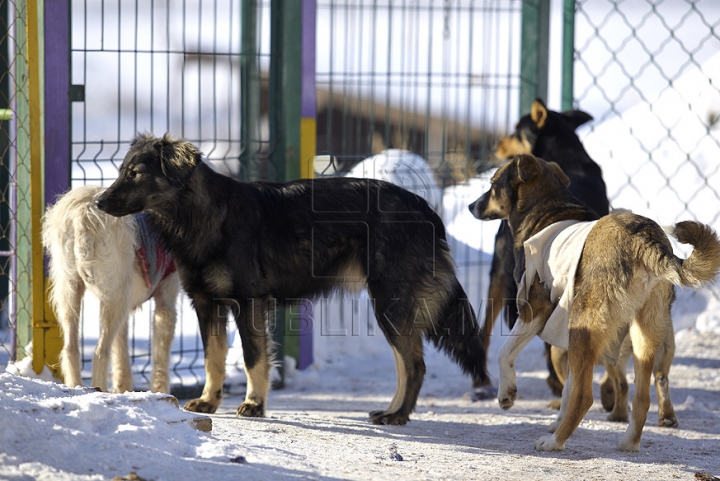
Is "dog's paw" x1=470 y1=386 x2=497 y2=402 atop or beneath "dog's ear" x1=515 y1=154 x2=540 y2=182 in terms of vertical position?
beneath

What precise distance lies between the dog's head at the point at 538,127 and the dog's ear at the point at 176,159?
104 inches

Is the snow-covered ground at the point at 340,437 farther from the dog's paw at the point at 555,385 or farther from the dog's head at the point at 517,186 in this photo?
the dog's head at the point at 517,186

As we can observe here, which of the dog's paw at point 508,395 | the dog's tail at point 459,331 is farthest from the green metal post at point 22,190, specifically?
the dog's paw at point 508,395

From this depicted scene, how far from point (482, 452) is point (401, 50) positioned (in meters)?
3.87

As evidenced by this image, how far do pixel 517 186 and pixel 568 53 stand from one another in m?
2.94

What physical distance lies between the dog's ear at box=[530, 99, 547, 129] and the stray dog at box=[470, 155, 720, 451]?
1.73 m

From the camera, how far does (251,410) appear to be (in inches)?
171

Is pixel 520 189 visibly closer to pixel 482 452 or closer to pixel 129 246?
pixel 482 452

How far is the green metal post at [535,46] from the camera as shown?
689 cm

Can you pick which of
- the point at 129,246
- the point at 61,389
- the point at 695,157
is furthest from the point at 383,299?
the point at 695,157

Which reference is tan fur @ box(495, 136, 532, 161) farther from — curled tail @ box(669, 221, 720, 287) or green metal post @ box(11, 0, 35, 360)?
green metal post @ box(11, 0, 35, 360)

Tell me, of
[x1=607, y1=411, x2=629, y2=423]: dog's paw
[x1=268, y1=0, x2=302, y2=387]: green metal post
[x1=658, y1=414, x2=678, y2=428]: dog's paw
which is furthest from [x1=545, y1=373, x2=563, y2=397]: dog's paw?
[x1=268, y1=0, x2=302, y2=387]: green metal post

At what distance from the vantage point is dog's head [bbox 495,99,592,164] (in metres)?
5.74

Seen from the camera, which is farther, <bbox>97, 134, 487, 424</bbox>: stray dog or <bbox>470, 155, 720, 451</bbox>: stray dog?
<bbox>97, 134, 487, 424</bbox>: stray dog
